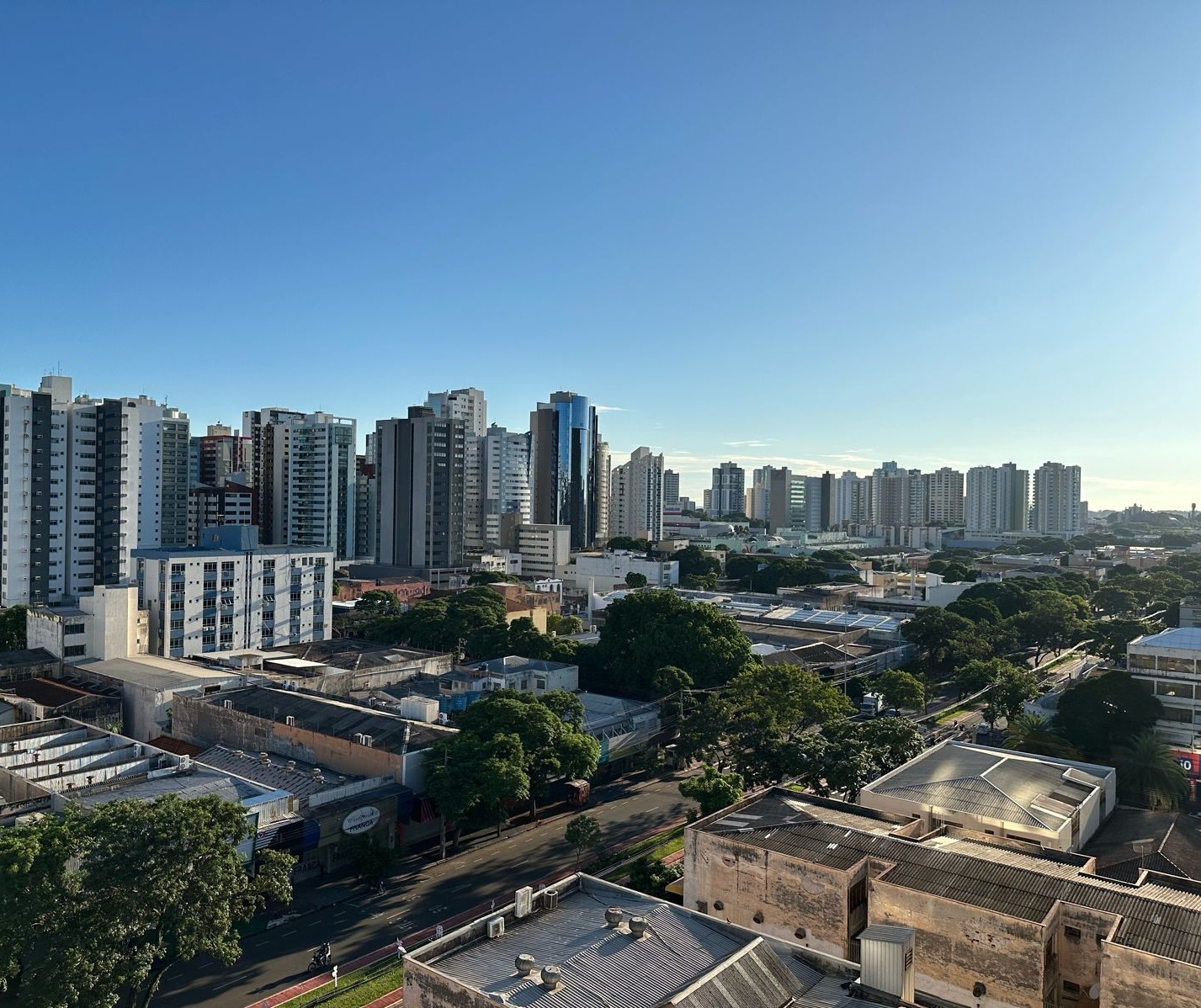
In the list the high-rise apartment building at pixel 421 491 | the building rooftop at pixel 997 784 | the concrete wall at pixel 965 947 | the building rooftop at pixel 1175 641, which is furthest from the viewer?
the high-rise apartment building at pixel 421 491

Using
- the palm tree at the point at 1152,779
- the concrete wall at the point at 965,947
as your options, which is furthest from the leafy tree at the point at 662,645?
the concrete wall at the point at 965,947

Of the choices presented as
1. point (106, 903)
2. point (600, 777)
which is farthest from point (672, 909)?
point (600, 777)

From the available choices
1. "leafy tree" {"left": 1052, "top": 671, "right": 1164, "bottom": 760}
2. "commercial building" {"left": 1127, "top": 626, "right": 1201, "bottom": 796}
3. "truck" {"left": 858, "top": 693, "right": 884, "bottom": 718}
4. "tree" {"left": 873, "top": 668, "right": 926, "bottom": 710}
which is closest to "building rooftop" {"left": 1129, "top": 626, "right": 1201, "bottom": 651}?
"commercial building" {"left": 1127, "top": 626, "right": 1201, "bottom": 796}

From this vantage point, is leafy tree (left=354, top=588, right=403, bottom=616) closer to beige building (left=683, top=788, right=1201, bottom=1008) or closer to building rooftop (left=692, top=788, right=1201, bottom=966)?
building rooftop (left=692, top=788, right=1201, bottom=966)

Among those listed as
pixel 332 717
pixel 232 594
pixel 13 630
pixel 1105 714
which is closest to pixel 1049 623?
pixel 1105 714

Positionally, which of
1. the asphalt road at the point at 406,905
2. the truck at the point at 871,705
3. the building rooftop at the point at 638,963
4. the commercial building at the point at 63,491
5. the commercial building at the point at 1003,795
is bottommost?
the asphalt road at the point at 406,905

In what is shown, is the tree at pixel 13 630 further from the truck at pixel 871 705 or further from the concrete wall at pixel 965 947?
the concrete wall at pixel 965 947
